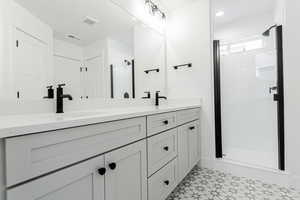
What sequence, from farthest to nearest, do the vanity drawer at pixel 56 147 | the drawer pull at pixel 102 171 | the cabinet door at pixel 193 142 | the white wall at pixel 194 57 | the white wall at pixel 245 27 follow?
the white wall at pixel 245 27 → the white wall at pixel 194 57 → the cabinet door at pixel 193 142 → the drawer pull at pixel 102 171 → the vanity drawer at pixel 56 147

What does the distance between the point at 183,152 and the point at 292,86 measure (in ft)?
4.16

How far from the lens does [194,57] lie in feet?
7.05

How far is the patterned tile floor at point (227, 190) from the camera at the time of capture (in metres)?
1.41

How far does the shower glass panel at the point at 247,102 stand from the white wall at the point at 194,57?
23 centimetres

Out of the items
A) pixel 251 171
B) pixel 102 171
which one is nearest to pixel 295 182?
pixel 251 171

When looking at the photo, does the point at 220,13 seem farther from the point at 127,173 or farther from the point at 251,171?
the point at 127,173

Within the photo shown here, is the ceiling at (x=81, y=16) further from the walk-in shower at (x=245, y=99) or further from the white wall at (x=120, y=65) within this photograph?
the walk-in shower at (x=245, y=99)

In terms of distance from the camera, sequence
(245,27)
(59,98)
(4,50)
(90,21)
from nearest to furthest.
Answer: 1. (4,50)
2. (59,98)
3. (90,21)
4. (245,27)

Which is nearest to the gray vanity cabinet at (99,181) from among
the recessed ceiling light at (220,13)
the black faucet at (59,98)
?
the black faucet at (59,98)

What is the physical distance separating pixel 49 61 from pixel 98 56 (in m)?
0.41

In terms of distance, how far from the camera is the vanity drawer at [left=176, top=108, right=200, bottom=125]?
58.9 inches

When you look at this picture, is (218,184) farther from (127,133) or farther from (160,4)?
(160,4)

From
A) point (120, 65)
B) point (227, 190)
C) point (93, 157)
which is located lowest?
point (227, 190)

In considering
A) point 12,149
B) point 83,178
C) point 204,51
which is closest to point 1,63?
point 12,149
